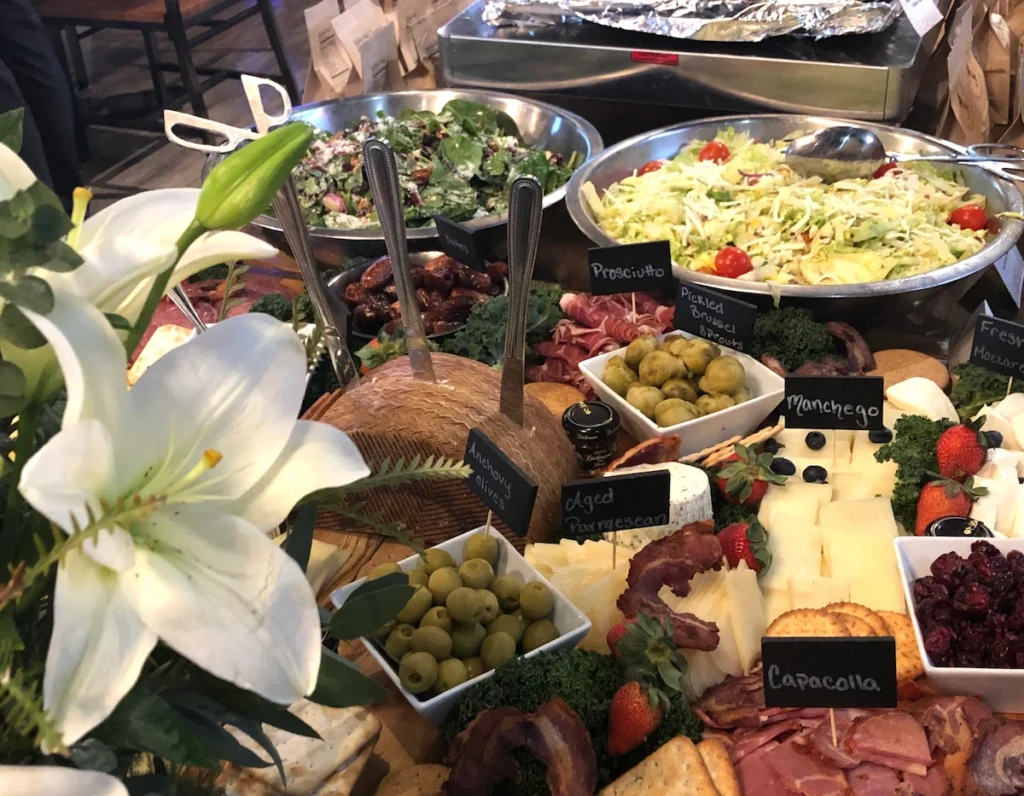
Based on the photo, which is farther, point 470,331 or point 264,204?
point 470,331

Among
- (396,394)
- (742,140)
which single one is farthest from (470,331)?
(742,140)

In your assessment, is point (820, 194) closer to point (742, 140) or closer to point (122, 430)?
point (742, 140)

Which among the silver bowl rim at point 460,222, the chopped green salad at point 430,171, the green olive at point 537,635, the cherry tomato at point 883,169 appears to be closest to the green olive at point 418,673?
the green olive at point 537,635

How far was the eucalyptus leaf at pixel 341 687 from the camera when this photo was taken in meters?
0.65

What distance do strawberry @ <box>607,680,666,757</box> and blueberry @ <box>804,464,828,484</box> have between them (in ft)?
1.94

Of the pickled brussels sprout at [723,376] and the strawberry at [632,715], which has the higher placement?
the pickled brussels sprout at [723,376]

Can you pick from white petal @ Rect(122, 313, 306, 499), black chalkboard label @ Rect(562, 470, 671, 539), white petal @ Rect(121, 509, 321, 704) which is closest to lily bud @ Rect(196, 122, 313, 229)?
white petal @ Rect(122, 313, 306, 499)

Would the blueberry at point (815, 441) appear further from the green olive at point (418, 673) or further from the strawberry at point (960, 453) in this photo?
the green olive at point (418, 673)

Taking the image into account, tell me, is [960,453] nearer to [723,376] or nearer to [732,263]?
[723,376]

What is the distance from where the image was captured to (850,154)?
2.38m

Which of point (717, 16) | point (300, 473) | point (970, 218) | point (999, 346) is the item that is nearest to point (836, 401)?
point (999, 346)

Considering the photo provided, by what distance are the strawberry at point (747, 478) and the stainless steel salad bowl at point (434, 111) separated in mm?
937

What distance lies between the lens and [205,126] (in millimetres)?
1543

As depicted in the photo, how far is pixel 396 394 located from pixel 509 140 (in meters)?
1.57
